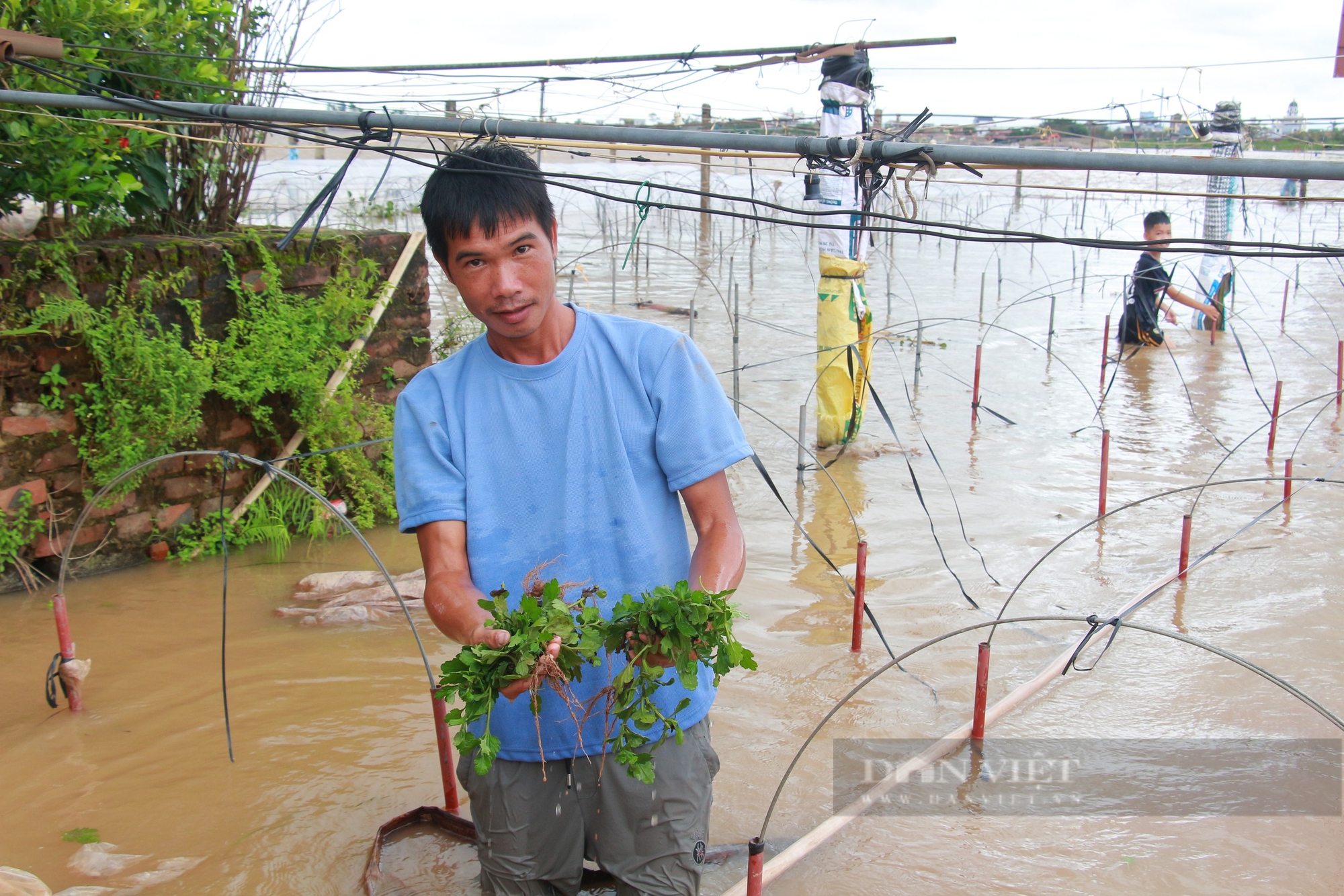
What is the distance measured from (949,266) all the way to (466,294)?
17.3 m

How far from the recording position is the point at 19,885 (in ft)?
7.30

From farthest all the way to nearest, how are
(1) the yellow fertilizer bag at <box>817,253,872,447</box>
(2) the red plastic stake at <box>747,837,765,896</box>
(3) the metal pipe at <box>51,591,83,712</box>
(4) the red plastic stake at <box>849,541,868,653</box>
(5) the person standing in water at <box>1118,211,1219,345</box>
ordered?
(5) the person standing in water at <box>1118,211,1219,345</box>
(1) the yellow fertilizer bag at <box>817,253,872,447</box>
(4) the red plastic stake at <box>849,541,868,653</box>
(3) the metal pipe at <box>51,591,83,712</box>
(2) the red plastic stake at <box>747,837,765,896</box>

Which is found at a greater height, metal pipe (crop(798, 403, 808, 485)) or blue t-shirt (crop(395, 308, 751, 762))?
blue t-shirt (crop(395, 308, 751, 762))

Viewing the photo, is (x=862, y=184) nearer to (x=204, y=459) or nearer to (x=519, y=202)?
(x=519, y=202)

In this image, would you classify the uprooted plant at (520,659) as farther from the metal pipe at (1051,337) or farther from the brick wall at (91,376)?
the metal pipe at (1051,337)

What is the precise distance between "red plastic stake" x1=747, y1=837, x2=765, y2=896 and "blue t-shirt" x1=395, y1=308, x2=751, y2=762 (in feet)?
1.37

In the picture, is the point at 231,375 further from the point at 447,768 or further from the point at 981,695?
the point at 981,695

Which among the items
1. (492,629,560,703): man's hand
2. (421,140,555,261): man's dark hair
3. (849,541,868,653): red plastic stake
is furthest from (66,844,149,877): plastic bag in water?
(849,541,868,653): red plastic stake

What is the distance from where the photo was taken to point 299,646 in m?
3.86

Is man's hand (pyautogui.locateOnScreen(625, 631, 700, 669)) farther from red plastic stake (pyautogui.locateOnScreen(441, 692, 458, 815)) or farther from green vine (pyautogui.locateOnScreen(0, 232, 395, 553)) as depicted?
green vine (pyautogui.locateOnScreen(0, 232, 395, 553))

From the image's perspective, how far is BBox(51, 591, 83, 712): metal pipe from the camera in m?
3.24

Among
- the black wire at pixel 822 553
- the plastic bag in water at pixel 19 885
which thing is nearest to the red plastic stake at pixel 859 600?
the black wire at pixel 822 553

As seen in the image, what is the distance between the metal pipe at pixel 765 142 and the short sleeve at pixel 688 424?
2.57 feet

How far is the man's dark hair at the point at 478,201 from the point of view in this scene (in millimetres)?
1750
